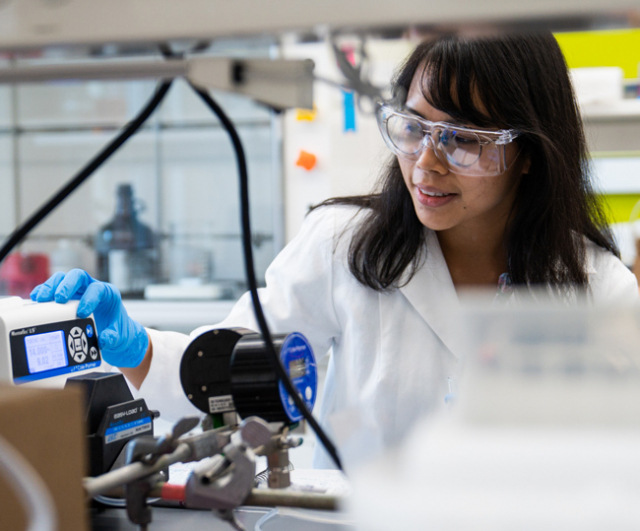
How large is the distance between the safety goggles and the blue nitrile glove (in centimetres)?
56

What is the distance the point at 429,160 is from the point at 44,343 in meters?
0.72

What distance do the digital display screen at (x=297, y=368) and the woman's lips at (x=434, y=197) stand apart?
593mm

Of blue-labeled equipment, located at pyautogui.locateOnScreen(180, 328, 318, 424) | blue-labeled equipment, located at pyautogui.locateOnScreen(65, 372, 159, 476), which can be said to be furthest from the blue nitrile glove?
blue-labeled equipment, located at pyautogui.locateOnScreen(180, 328, 318, 424)

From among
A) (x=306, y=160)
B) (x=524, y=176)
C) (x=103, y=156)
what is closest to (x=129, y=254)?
(x=306, y=160)

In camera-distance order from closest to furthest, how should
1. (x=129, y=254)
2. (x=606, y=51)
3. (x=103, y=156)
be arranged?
(x=103, y=156) → (x=606, y=51) → (x=129, y=254)

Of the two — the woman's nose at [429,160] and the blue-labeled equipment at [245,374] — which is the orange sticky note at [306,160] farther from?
the blue-labeled equipment at [245,374]

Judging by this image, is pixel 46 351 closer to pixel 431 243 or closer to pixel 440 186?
pixel 440 186

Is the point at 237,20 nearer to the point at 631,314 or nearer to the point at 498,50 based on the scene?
the point at 631,314

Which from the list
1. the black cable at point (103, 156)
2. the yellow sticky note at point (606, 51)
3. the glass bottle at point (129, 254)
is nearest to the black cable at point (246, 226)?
the black cable at point (103, 156)

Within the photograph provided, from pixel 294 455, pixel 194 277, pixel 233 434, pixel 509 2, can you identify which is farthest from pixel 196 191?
pixel 509 2

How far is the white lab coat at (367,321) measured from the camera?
134 centimetres

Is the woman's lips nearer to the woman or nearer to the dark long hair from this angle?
the woman

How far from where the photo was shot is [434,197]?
1.24 m

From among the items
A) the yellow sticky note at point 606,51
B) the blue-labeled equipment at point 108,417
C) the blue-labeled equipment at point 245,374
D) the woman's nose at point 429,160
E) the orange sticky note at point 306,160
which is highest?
the yellow sticky note at point 606,51
